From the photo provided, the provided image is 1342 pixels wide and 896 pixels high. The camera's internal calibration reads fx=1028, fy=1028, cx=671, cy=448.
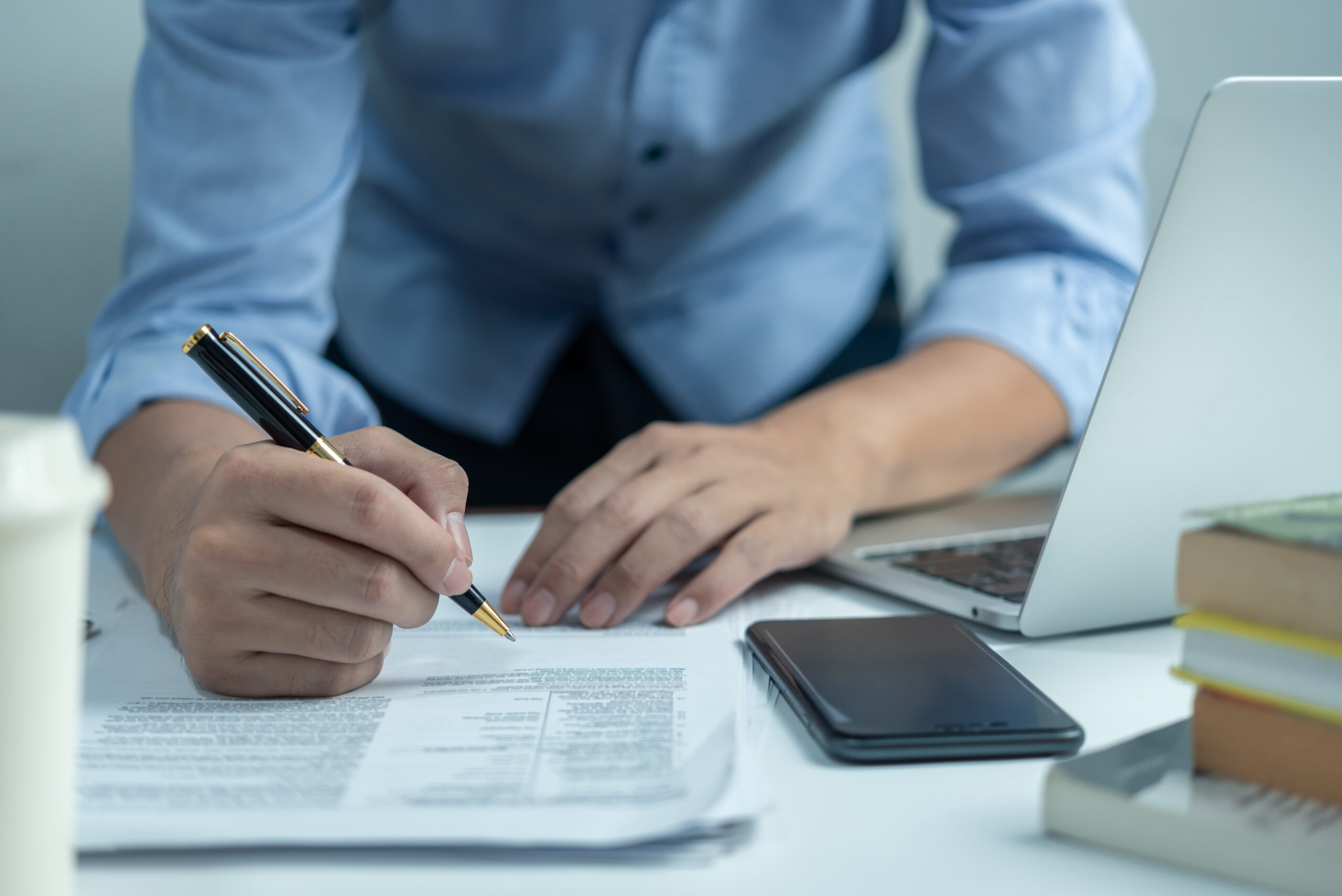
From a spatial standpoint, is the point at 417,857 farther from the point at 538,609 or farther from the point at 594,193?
the point at 594,193

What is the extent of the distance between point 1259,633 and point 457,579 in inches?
10.4

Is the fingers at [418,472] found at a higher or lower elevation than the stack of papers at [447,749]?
higher

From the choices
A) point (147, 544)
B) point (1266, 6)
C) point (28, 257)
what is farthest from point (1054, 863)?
point (1266, 6)

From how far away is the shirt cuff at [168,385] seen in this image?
59 cm

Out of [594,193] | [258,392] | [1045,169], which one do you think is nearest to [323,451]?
[258,392]

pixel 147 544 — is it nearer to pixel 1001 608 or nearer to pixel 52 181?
pixel 1001 608

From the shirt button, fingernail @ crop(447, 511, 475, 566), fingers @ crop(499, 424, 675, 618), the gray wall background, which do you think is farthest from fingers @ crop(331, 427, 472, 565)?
the shirt button

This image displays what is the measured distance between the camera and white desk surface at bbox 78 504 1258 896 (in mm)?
271

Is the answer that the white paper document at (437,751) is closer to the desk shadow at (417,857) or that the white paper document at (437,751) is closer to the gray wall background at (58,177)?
the desk shadow at (417,857)

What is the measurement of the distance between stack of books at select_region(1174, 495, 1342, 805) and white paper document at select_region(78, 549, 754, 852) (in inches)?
5.4

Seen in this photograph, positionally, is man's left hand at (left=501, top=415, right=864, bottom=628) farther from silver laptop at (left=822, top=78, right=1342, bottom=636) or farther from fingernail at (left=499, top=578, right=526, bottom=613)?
silver laptop at (left=822, top=78, right=1342, bottom=636)

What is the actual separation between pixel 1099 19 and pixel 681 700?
2.32 feet

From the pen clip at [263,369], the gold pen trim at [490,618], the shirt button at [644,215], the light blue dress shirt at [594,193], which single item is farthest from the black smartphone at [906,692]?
the shirt button at [644,215]

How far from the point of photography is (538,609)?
481 millimetres
